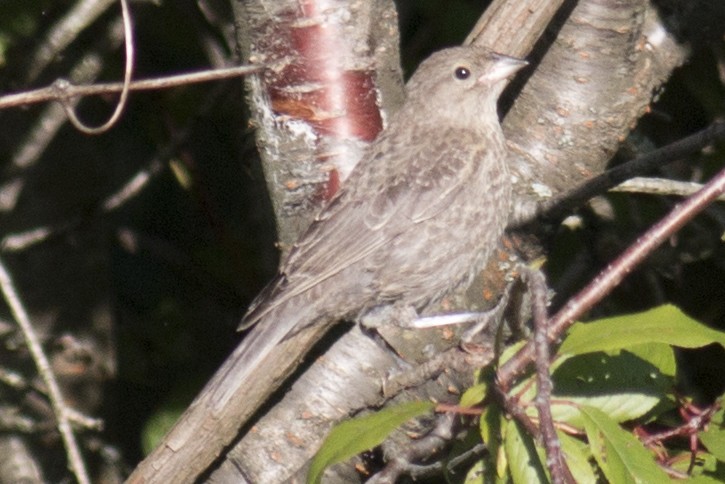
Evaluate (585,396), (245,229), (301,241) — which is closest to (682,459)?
(585,396)

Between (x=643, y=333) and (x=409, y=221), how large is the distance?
7.00 ft

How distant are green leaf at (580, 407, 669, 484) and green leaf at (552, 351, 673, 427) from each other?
127 millimetres

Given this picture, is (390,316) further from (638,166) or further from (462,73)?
(638,166)

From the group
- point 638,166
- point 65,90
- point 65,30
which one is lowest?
point 638,166

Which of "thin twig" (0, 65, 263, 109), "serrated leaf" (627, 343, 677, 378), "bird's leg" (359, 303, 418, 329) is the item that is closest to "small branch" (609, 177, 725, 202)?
"bird's leg" (359, 303, 418, 329)

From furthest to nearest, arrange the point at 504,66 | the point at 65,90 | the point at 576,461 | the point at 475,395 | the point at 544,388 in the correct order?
the point at 504,66 < the point at 65,90 < the point at 475,395 < the point at 576,461 < the point at 544,388

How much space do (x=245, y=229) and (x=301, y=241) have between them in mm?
1659

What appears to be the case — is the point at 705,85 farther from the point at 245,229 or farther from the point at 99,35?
the point at 99,35

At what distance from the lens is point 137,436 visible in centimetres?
589

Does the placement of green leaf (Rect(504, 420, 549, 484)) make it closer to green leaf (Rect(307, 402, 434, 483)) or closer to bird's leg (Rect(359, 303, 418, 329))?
green leaf (Rect(307, 402, 434, 483))

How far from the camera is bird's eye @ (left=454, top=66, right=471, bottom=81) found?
4717 mm

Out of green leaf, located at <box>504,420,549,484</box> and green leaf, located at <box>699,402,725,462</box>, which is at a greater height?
green leaf, located at <box>504,420,549,484</box>

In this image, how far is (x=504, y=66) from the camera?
→ 4.23m

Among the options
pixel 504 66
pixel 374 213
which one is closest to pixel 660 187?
pixel 504 66
